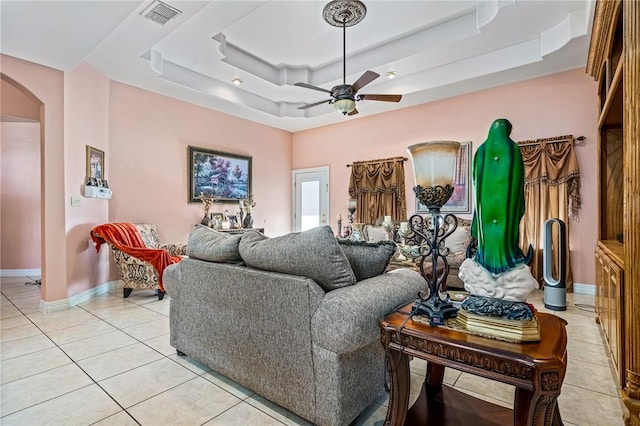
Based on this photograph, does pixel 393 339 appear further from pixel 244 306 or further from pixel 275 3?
pixel 275 3

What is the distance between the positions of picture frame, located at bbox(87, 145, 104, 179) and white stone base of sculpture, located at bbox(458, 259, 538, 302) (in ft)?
14.7

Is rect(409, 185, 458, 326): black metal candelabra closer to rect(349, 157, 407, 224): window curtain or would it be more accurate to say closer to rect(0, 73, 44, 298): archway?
rect(349, 157, 407, 224): window curtain

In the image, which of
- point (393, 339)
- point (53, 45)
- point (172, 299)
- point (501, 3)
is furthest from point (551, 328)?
point (53, 45)

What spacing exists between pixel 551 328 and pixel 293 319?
108 cm

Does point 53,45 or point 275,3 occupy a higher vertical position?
point 275,3

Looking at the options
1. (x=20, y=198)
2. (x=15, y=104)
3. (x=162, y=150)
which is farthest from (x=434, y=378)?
(x=20, y=198)

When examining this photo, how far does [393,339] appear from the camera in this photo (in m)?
1.25

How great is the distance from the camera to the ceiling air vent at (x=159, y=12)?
2.82 metres

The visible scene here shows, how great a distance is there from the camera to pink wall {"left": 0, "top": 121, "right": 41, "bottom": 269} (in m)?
5.42

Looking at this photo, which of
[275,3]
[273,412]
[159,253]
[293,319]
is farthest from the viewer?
[159,253]

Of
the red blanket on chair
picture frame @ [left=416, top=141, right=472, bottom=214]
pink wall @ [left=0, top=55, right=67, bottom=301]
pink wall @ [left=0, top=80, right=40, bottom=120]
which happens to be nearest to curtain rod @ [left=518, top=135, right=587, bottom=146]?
picture frame @ [left=416, top=141, right=472, bottom=214]

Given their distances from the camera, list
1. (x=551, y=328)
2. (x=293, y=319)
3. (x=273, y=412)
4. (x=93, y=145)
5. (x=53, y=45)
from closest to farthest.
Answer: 1. (x=551, y=328)
2. (x=293, y=319)
3. (x=273, y=412)
4. (x=53, y=45)
5. (x=93, y=145)

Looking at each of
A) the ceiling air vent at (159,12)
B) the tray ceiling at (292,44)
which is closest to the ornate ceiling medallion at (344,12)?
the tray ceiling at (292,44)

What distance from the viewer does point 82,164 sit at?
3.85 metres
